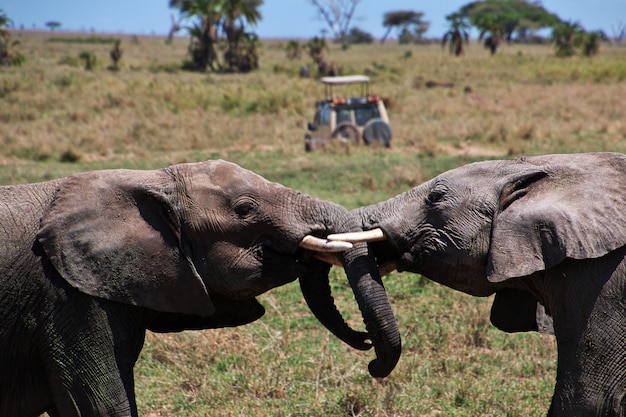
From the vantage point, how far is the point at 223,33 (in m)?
43.2

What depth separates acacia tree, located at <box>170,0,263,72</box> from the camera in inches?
1644

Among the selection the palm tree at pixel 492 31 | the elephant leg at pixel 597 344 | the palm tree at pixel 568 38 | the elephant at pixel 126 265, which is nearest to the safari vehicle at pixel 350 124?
the elephant at pixel 126 265

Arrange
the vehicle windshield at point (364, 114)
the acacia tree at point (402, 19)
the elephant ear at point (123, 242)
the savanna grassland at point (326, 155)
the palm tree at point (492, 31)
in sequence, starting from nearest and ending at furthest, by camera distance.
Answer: the elephant ear at point (123, 242)
the savanna grassland at point (326, 155)
the vehicle windshield at point (364, 114)
the palm tree at point (492, 31)
the acacia tree at point (402, 19)

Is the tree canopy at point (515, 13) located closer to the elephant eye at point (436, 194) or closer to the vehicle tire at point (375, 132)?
the vehicle tire at point (375, 132)

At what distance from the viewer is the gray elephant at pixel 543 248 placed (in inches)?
155

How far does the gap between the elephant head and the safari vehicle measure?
1313 cm

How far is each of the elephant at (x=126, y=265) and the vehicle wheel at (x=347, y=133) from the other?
13.4 meters

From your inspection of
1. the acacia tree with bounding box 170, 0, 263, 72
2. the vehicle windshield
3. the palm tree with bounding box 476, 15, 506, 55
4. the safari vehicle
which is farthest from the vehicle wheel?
the palm tree with bounding box 476, 15, 506, 55

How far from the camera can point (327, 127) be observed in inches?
717

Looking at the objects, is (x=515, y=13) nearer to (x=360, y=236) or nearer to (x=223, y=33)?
(x=223, y=33)

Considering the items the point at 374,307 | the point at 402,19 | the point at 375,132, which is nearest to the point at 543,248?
the point at 374,307

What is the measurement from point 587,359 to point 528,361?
2.45 meters

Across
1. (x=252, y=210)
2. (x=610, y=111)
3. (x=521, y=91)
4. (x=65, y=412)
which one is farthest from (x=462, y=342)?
(x=521, y=91)

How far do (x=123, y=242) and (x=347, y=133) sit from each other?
14.1 meters
